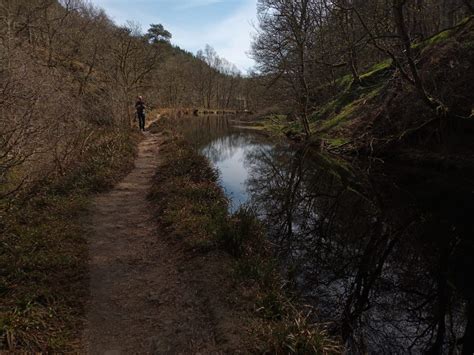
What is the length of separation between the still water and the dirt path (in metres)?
1.60

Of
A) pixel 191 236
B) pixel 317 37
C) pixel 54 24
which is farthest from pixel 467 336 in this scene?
pixel 54 24

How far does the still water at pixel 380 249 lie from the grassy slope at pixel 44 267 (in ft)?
10.8

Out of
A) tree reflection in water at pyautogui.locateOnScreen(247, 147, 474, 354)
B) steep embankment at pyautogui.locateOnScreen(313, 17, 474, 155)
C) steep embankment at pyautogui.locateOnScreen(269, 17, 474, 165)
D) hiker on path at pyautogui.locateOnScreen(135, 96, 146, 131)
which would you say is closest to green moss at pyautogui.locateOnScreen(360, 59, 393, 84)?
steep embankment at pyautogui.locateOnScreen(269, 17, 474, 165)

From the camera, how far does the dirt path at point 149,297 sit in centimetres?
425

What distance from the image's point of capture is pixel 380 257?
7.36 meters

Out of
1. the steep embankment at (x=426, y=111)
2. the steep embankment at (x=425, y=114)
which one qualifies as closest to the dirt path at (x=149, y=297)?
the steep embankment at (x=425, y=114)

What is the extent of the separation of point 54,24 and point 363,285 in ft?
101

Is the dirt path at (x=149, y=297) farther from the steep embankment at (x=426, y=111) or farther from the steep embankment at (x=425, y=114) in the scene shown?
the steep embankment at (x=426, y=111)

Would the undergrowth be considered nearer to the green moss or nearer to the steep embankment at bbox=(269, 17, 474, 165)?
the steep embankment at bbox=(269, 17, 474, 165)

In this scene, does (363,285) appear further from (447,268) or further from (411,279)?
(447,268)

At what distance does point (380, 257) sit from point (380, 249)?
14.2 inches

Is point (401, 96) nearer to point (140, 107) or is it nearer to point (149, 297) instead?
point (140, 107)

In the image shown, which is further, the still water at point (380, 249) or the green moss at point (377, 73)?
the green moss at point (377, 73)

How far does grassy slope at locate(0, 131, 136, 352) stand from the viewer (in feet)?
13.0
